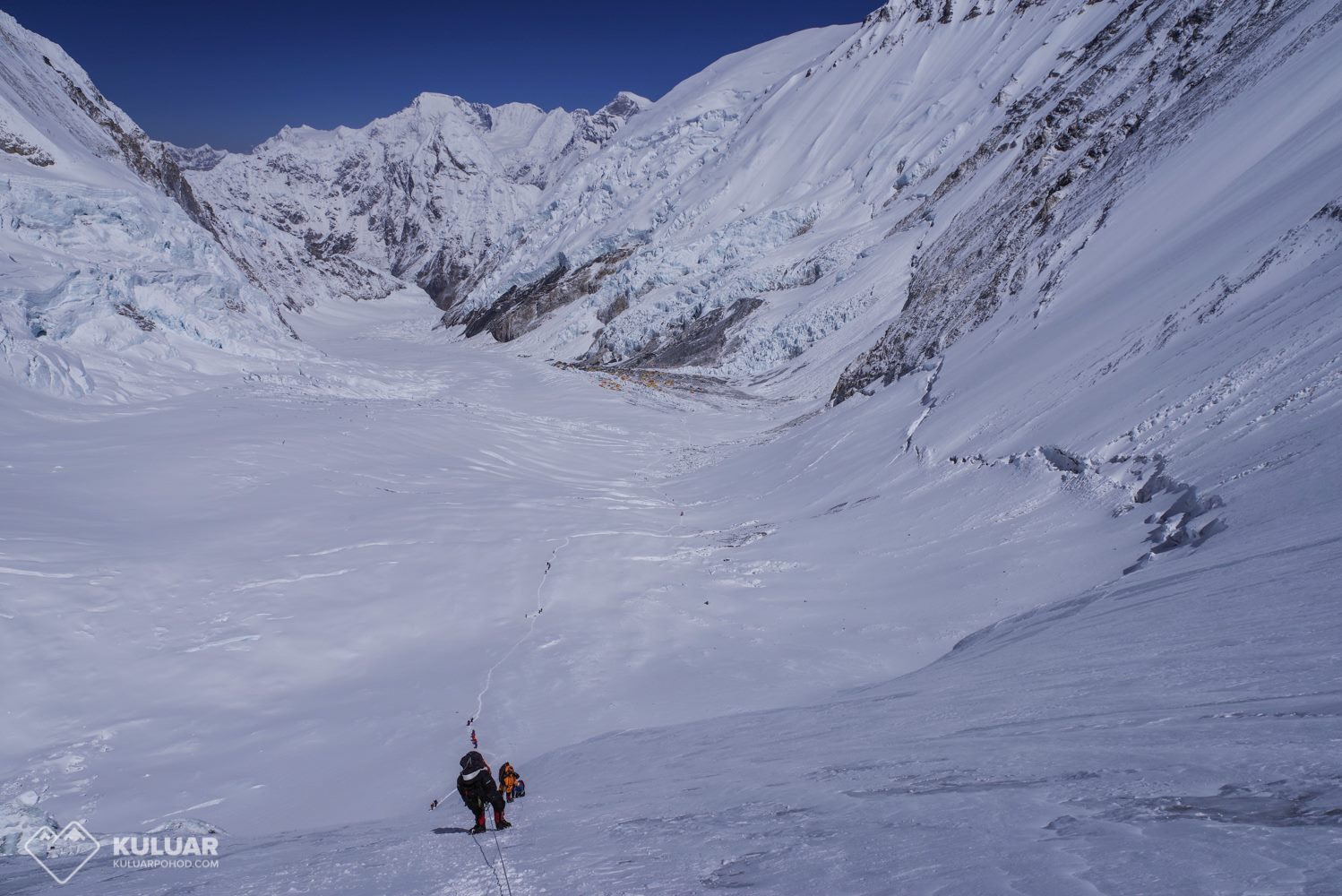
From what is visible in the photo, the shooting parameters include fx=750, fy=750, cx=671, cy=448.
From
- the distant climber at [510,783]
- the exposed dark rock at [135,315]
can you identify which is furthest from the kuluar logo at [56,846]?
the exposed dark rock at [135,315]

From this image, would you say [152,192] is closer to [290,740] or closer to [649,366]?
[649,366]

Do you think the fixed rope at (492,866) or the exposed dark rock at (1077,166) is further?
the exposed dark rock at (1077,166)

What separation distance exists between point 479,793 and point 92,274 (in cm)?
3093

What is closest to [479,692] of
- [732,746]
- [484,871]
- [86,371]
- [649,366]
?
[732,746]

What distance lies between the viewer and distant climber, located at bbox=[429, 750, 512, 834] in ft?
19.0

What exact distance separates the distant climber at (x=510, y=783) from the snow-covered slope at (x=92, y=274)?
22199mm

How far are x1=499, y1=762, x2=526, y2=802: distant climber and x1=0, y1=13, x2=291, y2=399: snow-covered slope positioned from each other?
72.8ft

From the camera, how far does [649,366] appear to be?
58688mm

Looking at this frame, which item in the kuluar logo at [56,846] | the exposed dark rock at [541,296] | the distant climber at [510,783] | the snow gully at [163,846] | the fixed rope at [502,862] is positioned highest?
the exposed dark rock at [541,296]

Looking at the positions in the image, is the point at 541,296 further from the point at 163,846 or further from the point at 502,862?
the point at 502,862

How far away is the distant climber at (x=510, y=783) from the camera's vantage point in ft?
20.9

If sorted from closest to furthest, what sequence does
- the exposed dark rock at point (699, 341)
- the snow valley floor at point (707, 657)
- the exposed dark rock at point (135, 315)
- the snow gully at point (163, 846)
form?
the snow valley floor at point (707, 657) → the snow gully at point (163, 846) → the exposed dark rock at point (135, 315) → the exposed dark rock at point (699, 341)

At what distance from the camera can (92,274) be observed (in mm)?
27703

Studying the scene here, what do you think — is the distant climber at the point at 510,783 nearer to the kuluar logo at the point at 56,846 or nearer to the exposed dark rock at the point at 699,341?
the kuluar logo at the point at 56,846
